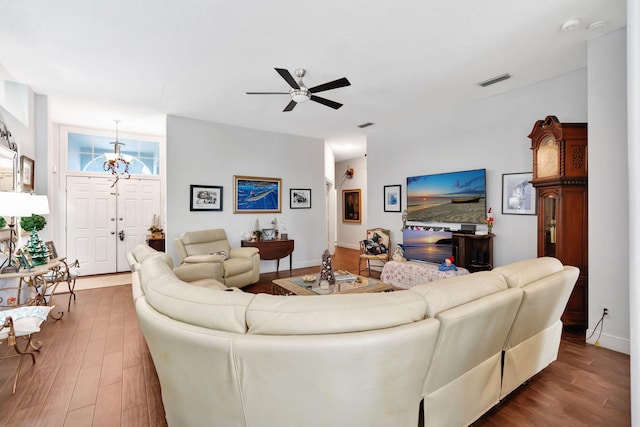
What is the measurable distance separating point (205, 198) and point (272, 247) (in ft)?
4.76

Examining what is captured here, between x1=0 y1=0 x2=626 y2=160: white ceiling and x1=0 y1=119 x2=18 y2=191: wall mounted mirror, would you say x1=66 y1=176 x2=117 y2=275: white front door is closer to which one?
x1=0 y1=0 x2=626 y2=160: white ceiling

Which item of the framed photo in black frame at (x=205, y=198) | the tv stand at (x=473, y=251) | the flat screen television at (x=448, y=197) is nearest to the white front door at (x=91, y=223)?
the framed photo in black frame at (x=205, y=198)

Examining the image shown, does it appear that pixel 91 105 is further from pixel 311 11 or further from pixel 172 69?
pixel 311 11

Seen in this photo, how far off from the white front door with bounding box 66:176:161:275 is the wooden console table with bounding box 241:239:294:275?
2.40m

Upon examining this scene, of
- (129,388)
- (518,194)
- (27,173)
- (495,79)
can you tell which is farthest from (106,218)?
(518,194)

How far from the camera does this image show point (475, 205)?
4207mm

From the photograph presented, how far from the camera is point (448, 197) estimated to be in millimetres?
4531

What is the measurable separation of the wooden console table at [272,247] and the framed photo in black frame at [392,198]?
1963mm

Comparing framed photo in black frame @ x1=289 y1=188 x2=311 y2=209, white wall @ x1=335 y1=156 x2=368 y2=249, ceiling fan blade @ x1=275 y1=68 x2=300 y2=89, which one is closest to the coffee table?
ceiling fan blade @ x1=275 y1=68 x2=300 y2=89

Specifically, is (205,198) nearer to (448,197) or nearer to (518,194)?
(448,197)

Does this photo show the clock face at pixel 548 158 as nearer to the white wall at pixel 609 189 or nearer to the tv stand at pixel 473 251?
the white wall at pixel 609 189

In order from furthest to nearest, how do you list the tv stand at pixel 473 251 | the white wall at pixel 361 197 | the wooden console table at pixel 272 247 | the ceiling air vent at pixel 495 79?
the white wall at pixel 361 197
the wooden console table at pixel 272 247
the tv stand at pixel 473 251
the ceiling air vent at pixel 495 79

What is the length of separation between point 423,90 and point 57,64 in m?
4.17

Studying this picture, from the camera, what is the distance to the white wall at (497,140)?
343 centimetres
